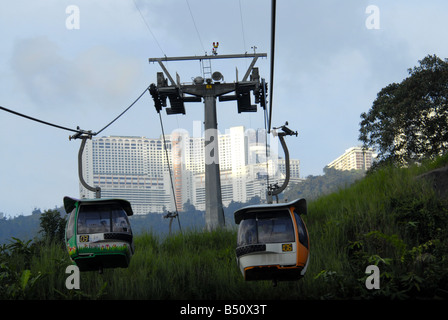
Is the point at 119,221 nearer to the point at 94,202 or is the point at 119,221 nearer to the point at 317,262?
the point at 94,202

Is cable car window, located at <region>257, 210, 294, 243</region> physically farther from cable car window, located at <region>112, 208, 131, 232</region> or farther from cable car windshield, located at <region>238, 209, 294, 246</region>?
cable car window, located at <region>112, 208, 131, 232</region>

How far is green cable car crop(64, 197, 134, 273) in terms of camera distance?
438 inches

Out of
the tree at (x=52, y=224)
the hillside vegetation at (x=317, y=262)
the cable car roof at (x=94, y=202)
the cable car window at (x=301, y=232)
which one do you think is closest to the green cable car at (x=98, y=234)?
the cable car roof at (x=94, y=202)

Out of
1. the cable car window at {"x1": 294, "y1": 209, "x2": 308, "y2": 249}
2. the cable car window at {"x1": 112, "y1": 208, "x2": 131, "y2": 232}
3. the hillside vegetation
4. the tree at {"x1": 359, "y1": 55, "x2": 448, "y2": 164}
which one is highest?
the tree at {"x1": 359, "y1": 55, "x2": 448, "y2": 164}

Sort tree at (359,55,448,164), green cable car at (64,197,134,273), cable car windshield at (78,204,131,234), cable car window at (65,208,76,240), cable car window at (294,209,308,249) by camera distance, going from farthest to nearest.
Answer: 1. tree at (359,55,448,164)
2. cable car window at (65,208,76,240)
3. cable car windshield at (78,204,131,234)
4. green cable car at (64,197,134,273)
5. cable car window at (294,209,308,249)

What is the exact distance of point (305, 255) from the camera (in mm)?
10961

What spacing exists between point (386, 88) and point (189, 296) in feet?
97.2

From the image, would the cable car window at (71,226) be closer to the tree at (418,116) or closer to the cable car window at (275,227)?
the cable car window at (275,227)

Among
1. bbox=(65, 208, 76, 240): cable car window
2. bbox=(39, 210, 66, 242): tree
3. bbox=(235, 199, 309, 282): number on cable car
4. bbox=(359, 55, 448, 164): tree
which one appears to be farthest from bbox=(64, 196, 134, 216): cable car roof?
bbox=(359, 55, 448, 164): tree

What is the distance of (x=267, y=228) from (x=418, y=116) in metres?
30.6

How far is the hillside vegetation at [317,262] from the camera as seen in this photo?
17922 millimetres

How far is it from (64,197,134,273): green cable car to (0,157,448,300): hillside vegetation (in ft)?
22.7
